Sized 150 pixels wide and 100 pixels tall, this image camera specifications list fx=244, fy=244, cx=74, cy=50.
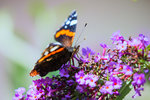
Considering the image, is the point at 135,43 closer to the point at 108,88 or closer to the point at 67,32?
the point at 108,88

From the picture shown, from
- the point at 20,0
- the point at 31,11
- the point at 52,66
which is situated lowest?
the point at 52,66

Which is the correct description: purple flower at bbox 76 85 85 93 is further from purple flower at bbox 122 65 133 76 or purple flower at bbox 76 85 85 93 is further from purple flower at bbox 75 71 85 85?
purple flower at bbox 122 65 133 76

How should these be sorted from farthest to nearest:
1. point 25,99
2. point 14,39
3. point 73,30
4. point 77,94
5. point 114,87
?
point 14,39 < point 73,30 < point 25,99 < point 77,94 < point 114,87

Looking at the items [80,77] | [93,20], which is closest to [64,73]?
[80,77]

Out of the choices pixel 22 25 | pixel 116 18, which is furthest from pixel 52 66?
pixel 116 18

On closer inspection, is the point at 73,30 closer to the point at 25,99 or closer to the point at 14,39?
the point at 25,99

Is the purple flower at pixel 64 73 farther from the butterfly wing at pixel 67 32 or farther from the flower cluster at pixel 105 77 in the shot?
the butterfly wing at pixel 67 32

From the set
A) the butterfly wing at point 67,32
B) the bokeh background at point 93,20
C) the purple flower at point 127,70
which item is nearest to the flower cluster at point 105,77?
the purple flower at point 127,70

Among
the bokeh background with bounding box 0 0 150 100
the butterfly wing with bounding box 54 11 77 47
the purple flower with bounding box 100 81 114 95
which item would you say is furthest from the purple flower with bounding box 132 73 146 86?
the bokeh background with bounding box 0 0 150 100
